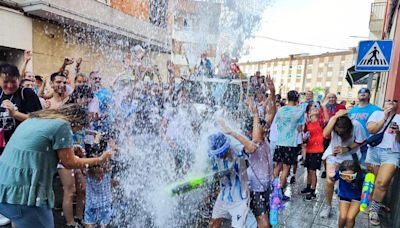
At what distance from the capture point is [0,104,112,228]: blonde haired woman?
7.70 ft

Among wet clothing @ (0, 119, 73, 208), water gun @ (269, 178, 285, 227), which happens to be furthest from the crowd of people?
water gun @ (269, 178, 285, 227)

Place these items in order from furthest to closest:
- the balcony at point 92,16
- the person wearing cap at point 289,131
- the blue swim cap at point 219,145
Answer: the balcony at point 92,16, the person wearing cap at point 289,131, the blue swim cap at point 219,145

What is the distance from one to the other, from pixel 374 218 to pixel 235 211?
274 cm

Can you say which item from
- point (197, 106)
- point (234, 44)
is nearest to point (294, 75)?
point (234, 44)

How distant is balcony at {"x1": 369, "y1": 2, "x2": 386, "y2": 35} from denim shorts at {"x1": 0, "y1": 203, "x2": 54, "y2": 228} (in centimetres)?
2198

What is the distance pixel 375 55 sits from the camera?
6.95 metres

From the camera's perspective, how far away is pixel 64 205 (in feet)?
12.1

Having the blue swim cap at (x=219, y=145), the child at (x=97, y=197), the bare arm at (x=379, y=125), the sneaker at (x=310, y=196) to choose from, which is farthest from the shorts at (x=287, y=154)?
the child at (x=97, y=197)

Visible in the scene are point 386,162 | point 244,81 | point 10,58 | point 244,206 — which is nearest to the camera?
point 244,206

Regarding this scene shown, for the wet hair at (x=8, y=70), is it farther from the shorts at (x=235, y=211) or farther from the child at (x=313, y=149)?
the child at (x=313, y=149)

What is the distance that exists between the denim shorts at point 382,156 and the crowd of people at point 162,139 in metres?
0.01

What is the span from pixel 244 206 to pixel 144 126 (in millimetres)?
2477

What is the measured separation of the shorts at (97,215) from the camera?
338 cm

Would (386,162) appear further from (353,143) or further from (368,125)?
(353,143)
